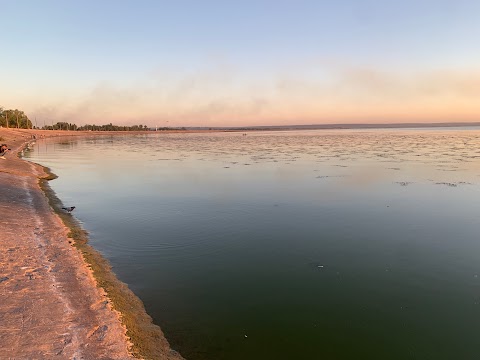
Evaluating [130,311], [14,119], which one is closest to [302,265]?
[130,311]

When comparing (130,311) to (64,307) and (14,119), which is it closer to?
(64,307)

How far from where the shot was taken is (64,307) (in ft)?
28.1

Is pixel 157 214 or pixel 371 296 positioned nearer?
pixel 371 296

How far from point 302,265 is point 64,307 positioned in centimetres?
724

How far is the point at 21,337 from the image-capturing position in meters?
7.18

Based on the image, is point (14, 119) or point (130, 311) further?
point (14, 119)

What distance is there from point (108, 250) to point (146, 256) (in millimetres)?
1852

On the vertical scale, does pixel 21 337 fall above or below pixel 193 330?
above

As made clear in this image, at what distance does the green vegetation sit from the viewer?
16035 centimetres

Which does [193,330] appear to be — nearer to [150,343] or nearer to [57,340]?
[150,343]

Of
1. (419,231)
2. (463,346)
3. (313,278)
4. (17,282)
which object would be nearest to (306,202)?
(419,231)

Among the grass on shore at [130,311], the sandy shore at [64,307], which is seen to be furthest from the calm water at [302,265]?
the sandy shore at [64,307]

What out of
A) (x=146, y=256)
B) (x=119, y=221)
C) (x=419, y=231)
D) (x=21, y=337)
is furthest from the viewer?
(x=119, y=221)

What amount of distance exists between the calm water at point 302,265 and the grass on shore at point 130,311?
34 cm
